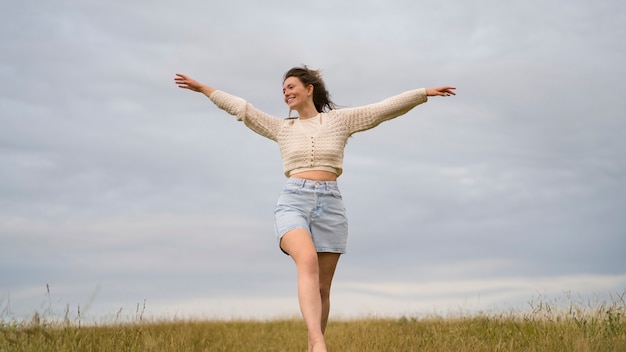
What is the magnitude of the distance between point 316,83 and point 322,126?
20.9 inches

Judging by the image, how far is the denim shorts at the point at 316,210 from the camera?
20.6ft

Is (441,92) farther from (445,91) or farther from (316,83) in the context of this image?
(316,83)

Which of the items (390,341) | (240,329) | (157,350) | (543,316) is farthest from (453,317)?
(157,350)

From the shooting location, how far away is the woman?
19.3 feet

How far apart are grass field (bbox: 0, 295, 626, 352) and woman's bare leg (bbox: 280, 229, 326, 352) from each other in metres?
2.73

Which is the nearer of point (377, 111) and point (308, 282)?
point (308, 282)

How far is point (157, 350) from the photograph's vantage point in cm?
788

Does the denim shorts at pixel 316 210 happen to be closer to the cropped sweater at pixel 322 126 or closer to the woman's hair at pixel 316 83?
the cropped sweater at pixel 322 126

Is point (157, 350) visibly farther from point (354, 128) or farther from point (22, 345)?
point (354, 128)

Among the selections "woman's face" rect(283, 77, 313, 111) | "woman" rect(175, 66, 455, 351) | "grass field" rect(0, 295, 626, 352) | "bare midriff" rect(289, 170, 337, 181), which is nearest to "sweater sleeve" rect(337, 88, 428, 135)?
"woman" rect(175, 66, 455, 351)

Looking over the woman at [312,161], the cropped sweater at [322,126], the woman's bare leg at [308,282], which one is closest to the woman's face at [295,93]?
the woman at [312,161]

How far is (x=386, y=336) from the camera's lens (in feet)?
33.7

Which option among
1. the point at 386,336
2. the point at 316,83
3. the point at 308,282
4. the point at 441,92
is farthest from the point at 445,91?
the point at 386,336

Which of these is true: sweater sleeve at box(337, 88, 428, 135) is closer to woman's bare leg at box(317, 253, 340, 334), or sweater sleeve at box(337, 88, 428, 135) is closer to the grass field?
woman's bare leg at box(317, 253, 340, 334)
